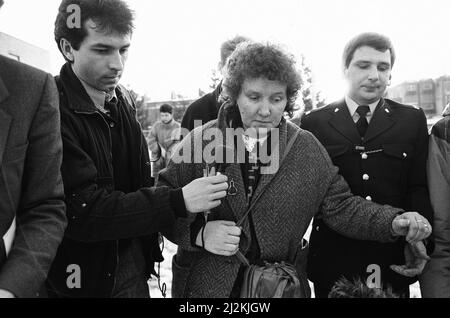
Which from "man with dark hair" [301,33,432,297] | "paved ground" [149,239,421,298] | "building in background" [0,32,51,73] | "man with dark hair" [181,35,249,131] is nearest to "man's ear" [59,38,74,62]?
"man with dark hair" [181,35,249,131]

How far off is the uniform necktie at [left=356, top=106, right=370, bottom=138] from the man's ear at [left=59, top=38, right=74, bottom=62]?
1694mm

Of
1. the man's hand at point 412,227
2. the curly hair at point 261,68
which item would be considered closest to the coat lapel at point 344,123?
the curly hair at point 261,68

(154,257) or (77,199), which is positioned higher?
(77,199)

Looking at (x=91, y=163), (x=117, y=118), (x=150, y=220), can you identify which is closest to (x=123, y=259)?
(x=150, y=220)

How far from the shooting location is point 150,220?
72.2 inches

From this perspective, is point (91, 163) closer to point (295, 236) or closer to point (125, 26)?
point (125, 26)

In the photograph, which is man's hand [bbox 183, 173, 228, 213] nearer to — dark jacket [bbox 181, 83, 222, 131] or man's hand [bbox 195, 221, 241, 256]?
man's hand [bbox 195, 221, 241, 256]

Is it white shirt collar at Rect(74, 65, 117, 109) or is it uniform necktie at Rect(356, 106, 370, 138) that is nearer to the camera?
white shirt collar at Rect(74, 65, 117, 109)

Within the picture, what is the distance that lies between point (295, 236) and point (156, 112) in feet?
165

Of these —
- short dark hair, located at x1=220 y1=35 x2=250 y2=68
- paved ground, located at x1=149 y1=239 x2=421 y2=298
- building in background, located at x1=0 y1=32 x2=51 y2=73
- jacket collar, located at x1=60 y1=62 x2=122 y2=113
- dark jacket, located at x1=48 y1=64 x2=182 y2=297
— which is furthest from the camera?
building in background, located at x1=0 y1=32 x2=51 y2=73

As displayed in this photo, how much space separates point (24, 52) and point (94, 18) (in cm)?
1626

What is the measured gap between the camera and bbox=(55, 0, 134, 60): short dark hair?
1.93 m

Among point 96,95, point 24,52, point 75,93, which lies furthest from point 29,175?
point 24,52

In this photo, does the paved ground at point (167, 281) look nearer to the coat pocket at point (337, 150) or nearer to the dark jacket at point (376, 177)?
the dark jacket at point (376, 177)
